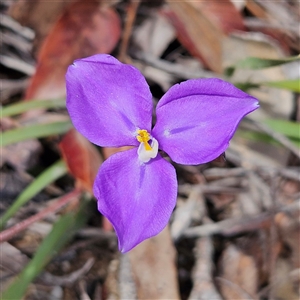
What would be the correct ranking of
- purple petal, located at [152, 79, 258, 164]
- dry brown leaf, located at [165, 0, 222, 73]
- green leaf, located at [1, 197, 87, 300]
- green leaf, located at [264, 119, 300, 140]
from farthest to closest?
dry brown leaf, located at [165, 0, 222, 73], green leaf, located at [264, 119, 300, 140], green leaf, located at [1, 197, 87, 300], purple petal, located at [152, 79, 258, 164]

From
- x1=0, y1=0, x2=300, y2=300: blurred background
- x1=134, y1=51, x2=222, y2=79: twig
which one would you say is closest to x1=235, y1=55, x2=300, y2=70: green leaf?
x1=0, y1=0, x2=300, y2=300: blurred background

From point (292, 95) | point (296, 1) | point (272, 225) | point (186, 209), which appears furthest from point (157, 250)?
point (296, 1)

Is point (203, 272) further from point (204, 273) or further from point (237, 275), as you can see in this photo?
point (237, 275)

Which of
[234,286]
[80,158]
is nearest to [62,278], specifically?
[80,158]

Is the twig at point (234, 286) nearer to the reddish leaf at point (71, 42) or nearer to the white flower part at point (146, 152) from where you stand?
the white flower part at point (146, 152)

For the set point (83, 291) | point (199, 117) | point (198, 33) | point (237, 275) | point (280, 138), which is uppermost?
point (199, 117)

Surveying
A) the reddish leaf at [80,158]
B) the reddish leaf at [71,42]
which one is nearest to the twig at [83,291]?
the reddish leaf at [80,158]

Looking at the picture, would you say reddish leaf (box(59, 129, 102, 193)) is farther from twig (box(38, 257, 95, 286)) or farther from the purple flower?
the purple flower

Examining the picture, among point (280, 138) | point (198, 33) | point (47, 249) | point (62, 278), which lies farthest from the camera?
point (198, 33)
